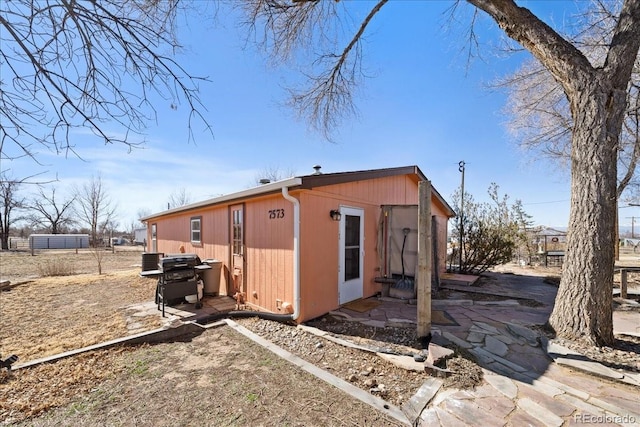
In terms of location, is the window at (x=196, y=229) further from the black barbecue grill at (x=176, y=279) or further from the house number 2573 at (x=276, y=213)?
the house number 2573 at (x=276, y=213)

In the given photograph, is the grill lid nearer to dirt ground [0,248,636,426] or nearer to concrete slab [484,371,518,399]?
dirt ground [0,248,636,426]

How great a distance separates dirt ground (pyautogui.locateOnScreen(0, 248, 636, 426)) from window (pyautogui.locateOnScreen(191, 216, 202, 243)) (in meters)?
3.85

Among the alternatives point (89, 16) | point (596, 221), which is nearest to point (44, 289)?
point (89, 16)

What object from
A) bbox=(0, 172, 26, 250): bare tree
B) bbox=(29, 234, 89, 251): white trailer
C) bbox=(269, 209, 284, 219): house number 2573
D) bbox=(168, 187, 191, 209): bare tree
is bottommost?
bbox=(29, 234, 89, 251): white trailer

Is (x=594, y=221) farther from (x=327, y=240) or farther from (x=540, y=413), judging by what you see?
(x=327, y=240)

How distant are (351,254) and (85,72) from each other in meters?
4.91

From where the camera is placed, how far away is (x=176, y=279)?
5895 mm

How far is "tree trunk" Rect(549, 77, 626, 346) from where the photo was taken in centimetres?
339

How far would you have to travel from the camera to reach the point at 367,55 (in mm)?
6035

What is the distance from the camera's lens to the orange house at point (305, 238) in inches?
187

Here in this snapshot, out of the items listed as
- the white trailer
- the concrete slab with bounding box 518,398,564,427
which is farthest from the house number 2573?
the white trailer

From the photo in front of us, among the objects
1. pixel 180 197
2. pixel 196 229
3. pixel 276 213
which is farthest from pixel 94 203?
pixel 276 213

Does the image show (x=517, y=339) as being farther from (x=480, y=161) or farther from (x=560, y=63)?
(x=480, y=161)

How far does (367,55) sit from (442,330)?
18.0ft
